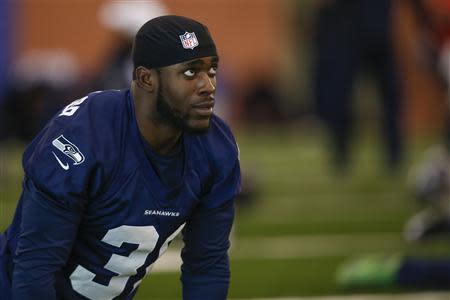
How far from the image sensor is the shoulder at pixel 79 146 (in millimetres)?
3623

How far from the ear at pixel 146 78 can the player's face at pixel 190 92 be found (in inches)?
1.0

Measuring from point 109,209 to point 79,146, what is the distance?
28 centimetres

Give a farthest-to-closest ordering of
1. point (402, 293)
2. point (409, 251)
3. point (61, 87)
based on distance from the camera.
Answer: point (61, 87) < point (409, 251) < point (402, 293)

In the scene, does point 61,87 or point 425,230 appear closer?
point 425,230

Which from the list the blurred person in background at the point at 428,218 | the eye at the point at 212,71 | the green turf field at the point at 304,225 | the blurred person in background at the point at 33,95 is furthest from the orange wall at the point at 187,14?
the eye at the point at 212,71

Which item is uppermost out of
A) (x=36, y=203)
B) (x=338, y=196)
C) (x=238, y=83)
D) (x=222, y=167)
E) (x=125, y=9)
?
(x=238, y=83)

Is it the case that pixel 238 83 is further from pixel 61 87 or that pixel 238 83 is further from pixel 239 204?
pixel 239 204

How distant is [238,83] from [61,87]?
4.71 metres

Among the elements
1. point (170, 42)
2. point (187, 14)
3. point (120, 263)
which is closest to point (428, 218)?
point (120, 263)

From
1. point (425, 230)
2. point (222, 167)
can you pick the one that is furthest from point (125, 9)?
point (222, 167)

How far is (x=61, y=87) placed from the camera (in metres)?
20.7

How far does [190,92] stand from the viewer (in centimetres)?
379

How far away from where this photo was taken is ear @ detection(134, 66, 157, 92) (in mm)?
3803

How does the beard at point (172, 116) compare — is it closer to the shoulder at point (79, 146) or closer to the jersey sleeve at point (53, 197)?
the shoulder at point (79, 146)
